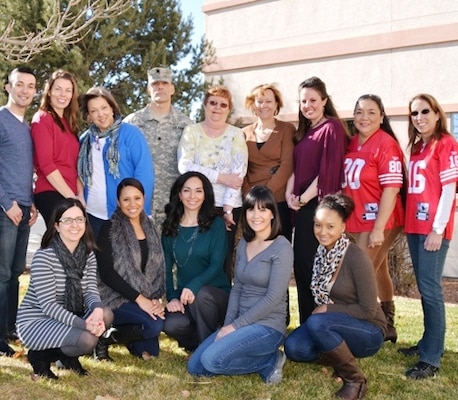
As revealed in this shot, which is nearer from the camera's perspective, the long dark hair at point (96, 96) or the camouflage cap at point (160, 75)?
the long dark hair at point (96, 96)

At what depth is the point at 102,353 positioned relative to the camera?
471 cm

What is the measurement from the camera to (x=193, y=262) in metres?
4.97

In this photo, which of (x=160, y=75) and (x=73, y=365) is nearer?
(x=73, y=365)

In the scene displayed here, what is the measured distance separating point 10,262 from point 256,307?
82.5 inches

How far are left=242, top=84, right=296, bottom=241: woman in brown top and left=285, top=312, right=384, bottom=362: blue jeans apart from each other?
135 centimetres

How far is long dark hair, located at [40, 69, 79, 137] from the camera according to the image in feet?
16.1

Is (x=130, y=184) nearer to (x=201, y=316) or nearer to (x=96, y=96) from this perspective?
(x=96, y=96)

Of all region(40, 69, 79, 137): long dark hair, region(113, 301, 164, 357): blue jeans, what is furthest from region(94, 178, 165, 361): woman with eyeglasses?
region(40, 69, 79, 137): long dark hair

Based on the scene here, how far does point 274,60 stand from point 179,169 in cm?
988

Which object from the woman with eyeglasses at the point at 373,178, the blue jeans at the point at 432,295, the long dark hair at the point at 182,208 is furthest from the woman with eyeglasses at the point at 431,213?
the long dark hair at the point at 182,208

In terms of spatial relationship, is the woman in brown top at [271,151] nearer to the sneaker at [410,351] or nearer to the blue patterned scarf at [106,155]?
the blue patterned scarf at [106,155]

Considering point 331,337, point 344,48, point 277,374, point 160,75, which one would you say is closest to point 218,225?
point 277,374

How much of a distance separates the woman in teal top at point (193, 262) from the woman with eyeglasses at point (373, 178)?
3.86 ft

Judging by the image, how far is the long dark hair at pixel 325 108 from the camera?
5070mm
